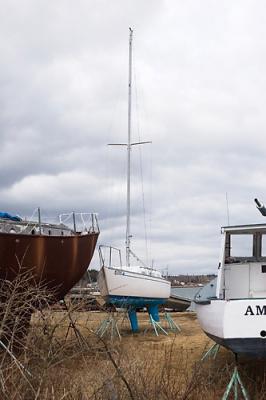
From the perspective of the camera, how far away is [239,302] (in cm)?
926

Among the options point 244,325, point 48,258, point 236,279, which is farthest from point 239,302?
point 48,258

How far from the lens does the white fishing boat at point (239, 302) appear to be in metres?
9.16

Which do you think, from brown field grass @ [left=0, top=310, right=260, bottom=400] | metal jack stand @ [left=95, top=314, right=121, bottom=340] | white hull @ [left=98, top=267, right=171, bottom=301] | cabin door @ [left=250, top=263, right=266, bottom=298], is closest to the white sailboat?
white hull @ [left=98, top=267, right=171, bottom=301]

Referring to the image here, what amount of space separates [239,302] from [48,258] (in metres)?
6.68

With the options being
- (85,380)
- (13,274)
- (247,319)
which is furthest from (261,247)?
(85,380)

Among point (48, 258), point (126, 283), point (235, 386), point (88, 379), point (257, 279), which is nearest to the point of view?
point (88, 379)

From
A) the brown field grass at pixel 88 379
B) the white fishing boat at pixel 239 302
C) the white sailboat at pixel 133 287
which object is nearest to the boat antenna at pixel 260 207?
the white fishing boat at pixel 239 302

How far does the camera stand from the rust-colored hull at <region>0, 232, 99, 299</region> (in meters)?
13.6

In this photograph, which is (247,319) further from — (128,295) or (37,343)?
(128,295)

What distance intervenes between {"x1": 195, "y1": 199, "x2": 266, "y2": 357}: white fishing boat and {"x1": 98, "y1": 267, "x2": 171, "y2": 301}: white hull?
7260 mm

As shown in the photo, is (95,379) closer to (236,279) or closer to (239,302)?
(239,302)

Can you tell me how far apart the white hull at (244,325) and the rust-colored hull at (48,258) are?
526 centimetres

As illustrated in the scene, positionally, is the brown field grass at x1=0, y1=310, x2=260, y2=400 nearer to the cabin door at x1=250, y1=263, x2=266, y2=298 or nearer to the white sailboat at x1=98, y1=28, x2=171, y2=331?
the cabin door at x1=250, y1=263, x2=266, y2=298

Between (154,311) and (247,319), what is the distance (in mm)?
13789
